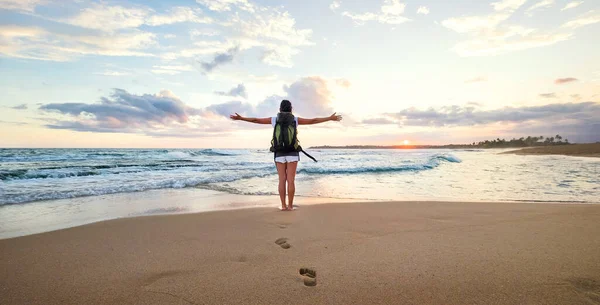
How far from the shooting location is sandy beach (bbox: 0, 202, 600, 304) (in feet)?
7.70

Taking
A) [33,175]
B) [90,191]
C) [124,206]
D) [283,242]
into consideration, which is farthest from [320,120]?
[33,175]

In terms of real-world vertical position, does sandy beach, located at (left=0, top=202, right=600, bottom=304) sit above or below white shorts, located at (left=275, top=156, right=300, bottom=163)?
below

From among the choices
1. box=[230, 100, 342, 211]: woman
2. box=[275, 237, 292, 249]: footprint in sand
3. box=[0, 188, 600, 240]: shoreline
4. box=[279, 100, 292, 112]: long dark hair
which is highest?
box=[279, 100, 292, 112]: long dark hair

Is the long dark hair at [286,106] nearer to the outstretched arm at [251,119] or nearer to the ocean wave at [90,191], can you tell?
the outstretched arm at [251,119]

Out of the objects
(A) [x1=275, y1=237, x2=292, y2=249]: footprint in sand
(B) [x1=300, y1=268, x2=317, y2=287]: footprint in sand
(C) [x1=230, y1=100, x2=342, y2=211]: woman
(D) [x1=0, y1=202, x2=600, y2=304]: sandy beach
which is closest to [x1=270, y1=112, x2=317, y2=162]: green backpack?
(C) [x1=230, y1=100, x2=342, y2=211]: woman

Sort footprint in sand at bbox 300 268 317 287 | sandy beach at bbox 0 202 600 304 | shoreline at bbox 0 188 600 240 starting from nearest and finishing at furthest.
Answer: sandy beach at bbox 0 202 600 304
footprint in sand at bbox 300 268 317 287
shoreline at bbox 0 188 600 240

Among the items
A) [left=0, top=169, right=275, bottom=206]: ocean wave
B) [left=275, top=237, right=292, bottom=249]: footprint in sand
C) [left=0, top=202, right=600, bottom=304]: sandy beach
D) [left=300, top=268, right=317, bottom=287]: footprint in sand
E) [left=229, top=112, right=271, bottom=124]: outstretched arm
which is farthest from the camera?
[left=0, top=169, right=275, bottom=206]: ocean wave

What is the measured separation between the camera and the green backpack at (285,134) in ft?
19.8

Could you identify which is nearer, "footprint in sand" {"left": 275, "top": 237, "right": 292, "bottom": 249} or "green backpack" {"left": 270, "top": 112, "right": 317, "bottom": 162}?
"footprint in sand" {"left": 275, "top": 237, "right": 292, "bottom": 249}

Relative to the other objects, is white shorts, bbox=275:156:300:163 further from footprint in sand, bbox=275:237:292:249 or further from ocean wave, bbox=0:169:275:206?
ocean wave, bbox=0:169:275:206

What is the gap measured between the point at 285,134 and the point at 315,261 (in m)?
3.39

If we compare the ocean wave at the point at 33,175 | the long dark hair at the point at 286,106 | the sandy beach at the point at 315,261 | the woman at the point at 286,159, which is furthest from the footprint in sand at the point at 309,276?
the ocean wave at the point at 33,175

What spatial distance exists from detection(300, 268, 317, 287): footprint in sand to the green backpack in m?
3.42

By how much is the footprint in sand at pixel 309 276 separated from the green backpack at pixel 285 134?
11.2 feet
